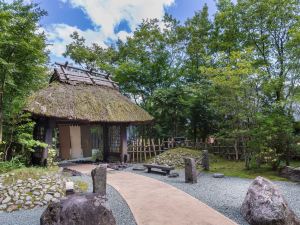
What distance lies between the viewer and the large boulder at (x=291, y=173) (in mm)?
8172

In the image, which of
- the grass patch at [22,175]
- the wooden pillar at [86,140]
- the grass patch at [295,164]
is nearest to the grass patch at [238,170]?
the grass patch at [295,164]

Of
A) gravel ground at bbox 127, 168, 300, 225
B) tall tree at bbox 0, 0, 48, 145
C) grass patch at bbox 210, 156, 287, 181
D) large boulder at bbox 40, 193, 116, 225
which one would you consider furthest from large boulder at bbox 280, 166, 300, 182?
tall tree at bbox 0, 0, 48, 145

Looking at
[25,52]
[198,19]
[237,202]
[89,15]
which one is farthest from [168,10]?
[237,202]

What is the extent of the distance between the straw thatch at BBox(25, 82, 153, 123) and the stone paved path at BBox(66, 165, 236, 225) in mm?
3948

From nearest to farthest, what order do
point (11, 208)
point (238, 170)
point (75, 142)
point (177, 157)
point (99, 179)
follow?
point (11, 208)
point (99, 179)
point (238, 170)
point (177, 157)
point (75, 142)

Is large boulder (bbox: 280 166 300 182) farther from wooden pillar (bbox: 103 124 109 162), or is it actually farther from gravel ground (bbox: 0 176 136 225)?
wooden pillar (bbox: 103 124 109 162)

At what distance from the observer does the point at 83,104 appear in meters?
11.4

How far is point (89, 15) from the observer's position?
631 inches

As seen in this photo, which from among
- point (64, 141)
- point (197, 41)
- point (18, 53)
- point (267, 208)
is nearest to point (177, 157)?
point (64, 141)

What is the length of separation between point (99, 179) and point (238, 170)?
669 centimetres

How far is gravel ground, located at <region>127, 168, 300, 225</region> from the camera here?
5.45m

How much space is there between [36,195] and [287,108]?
10.0m

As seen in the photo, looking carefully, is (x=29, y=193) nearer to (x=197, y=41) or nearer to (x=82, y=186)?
(x=82, y=186)

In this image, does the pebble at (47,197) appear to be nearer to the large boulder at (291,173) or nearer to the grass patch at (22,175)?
the grass patch at (22,175)
